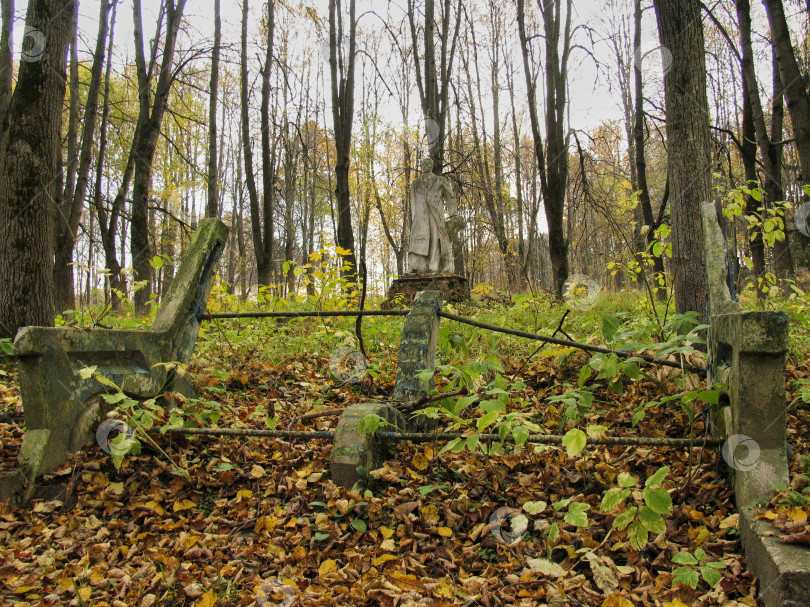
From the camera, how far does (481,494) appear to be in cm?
249

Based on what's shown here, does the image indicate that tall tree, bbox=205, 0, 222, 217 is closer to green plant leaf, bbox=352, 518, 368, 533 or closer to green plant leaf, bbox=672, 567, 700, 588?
green plant leaf, bbox=352, 518, 368, 533

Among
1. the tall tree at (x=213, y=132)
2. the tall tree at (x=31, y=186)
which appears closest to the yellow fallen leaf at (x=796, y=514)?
the tall tree at (x=31, y=186)

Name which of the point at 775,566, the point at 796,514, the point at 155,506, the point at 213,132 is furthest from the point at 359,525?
the point at 213,132

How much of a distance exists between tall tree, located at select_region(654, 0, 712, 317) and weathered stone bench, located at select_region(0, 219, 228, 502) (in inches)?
146

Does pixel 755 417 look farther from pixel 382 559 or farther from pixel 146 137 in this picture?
pixel 146 137

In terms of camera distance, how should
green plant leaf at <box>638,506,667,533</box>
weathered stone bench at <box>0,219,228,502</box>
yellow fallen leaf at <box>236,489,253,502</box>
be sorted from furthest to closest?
yellow fallen leaf at <box>236,489,253,502</box>
weathered stone bench at <box>0,219,228,502</box>
green plant leaf at <box>638,506,667,533</box>

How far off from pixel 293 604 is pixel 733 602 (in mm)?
1498

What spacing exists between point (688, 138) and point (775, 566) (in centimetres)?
333

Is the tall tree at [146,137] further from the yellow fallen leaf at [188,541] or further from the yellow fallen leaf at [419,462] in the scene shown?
the yellow fallen leaf at [419,462]

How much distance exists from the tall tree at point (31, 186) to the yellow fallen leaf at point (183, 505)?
10.4 feet

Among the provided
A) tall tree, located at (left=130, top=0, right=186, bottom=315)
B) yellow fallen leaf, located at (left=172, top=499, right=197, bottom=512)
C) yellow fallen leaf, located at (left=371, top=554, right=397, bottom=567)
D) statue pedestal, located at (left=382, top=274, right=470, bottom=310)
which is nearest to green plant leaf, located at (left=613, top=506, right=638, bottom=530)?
yellow fallen leaf, located at (left=371, top=554, right=397, bottom=567)

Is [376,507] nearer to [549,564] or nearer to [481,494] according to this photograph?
[481,494]

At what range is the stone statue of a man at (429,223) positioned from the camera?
36.3ft

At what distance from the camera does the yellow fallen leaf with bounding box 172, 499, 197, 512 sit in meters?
2.46
